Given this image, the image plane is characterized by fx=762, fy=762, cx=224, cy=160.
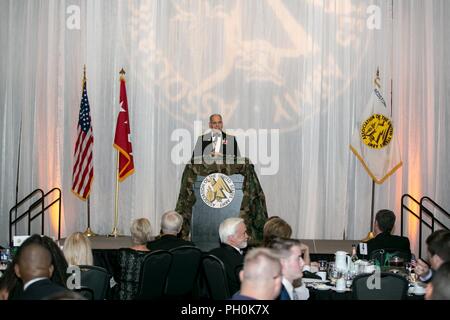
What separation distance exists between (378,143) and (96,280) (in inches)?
266

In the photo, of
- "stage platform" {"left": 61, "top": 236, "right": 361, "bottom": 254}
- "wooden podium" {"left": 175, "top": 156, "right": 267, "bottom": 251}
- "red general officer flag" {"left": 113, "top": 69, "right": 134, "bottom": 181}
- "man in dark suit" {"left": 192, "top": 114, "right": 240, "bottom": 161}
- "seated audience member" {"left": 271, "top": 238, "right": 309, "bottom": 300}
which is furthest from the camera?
"red general officer flag" {"left": 113, "top": 69, "right": 134, "bottom": 181}

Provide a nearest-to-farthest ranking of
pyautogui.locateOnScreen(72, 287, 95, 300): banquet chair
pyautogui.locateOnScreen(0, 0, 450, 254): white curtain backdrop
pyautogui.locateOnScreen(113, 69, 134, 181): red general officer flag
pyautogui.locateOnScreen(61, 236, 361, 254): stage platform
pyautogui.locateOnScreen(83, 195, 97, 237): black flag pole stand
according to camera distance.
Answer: pyautogui.locateOnScreen(72, 287, 95, 300): banquet chair
pyautogui.locateOnScreen(61, 236, 361, 254): stage platform
pyautogui.locateOnScreen(113, 69, 134, 181): red general officer flag
pyautogui.locateOnScreen(83, 195, 97, 237): black flag pole stand
pyautogui.locateOnScreen(0, 0, 450, 254): white curtain backdrop

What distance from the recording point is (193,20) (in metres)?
12.5

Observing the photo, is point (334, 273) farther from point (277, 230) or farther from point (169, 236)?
point (169, 236)

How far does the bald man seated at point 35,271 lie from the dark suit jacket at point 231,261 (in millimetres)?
2214

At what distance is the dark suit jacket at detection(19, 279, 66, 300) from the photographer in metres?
4.38

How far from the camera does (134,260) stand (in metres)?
7.16

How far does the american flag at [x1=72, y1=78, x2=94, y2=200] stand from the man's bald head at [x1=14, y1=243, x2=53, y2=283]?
7.33 m

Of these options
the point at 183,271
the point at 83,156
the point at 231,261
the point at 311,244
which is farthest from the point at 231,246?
the point at 83,156

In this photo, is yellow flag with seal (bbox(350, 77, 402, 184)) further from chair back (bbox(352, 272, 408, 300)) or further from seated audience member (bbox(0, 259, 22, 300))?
seated audience member (bbox(0, 259, 22, 300))

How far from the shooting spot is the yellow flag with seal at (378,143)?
38.7ft

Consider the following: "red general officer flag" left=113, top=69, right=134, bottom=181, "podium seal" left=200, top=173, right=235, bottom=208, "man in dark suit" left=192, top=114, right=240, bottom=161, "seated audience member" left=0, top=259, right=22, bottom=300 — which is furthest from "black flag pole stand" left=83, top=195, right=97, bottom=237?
"seated audience member" left=0, top=259, right=22, bottom=300

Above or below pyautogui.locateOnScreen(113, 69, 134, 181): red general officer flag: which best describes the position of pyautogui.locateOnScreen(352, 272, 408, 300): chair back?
below

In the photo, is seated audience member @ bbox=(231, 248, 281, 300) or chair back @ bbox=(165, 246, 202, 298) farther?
chair back @ bbox=(165, 246, 202, 298)
